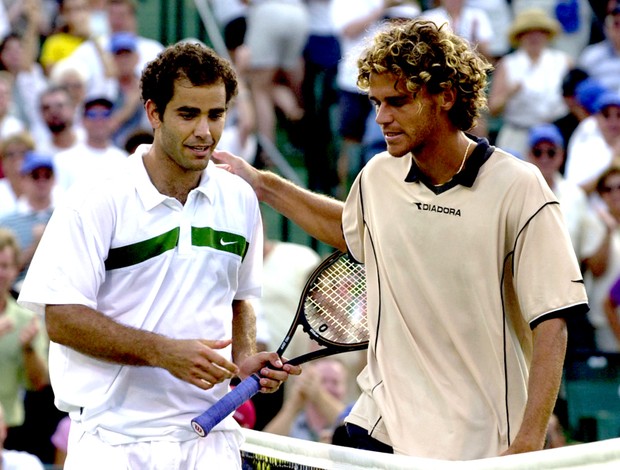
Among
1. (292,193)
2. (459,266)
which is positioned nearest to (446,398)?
(459,266)

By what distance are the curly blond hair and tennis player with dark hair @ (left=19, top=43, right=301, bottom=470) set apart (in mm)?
539

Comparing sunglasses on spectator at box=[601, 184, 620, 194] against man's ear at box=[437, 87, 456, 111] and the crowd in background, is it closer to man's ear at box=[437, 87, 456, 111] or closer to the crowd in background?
the crowd in background

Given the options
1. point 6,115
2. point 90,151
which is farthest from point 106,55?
point 90,151

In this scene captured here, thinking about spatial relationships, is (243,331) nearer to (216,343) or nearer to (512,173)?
(216,343)

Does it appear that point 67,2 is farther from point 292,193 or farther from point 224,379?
point 224,379

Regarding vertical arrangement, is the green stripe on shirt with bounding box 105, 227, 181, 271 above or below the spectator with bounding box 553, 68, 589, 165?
below

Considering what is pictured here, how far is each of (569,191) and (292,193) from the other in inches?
168

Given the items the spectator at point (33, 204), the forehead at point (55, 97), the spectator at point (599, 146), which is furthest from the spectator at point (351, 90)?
the spectator at point (33, 204)

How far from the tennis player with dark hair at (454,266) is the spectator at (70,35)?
7054 mm

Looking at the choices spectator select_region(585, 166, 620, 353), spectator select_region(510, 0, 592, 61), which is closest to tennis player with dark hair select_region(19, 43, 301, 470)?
spectator select_region(585, 166, 620, 353)

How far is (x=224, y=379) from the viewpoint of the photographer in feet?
13.6

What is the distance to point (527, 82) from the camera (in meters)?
10.2

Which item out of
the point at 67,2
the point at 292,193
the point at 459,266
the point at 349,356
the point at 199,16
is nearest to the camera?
the point at 459,266

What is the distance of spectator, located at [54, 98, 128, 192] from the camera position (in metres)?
9.30
